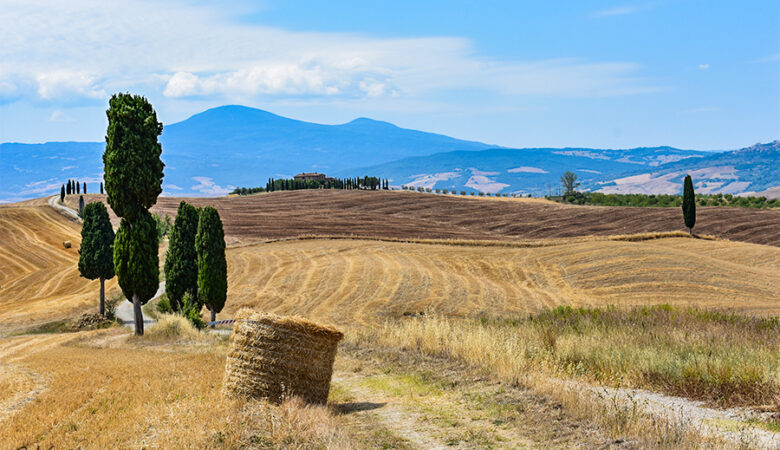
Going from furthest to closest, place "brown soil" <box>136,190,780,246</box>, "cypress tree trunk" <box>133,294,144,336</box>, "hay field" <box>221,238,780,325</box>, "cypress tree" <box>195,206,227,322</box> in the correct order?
"brown soil" <box>136,190,780,246</box>
"hay field" <box>221,238,780,325</box>
"cypress tree" <box>195,206,227,322</box>
"cypress tree trunk" <box>133,294,144,336</box>

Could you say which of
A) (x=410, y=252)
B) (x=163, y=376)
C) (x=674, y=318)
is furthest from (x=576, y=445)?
(x=410, y=252)

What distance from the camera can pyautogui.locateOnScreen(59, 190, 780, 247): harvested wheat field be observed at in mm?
88438

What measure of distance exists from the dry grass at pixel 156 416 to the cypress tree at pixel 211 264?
77.7 ft

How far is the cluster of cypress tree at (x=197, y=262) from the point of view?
40969 mm

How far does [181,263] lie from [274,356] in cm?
3496

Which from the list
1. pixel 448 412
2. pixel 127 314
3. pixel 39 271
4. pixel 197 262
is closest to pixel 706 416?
pixel 448 412

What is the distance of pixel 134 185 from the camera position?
106 ft

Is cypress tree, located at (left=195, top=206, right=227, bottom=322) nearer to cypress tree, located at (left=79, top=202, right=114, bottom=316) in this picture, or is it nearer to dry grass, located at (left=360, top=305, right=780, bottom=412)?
cypress tree, located at (left=79, top=202, right=114, bottom=316)

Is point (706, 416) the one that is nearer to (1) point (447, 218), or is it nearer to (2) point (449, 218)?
(2) point (449, 218)

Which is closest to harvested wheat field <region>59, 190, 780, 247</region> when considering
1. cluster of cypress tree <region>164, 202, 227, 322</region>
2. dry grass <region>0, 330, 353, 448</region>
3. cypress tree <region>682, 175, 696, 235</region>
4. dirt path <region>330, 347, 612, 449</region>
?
cypress tree <region>682, 175, 696, 235</region>

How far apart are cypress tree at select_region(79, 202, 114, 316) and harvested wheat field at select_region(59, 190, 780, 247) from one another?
817 inches

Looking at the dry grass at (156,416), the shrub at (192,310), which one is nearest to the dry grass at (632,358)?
the dry grass at (156,416)

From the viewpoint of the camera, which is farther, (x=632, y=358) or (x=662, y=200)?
(x=662, y=200)

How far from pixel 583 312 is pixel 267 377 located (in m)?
15.2
